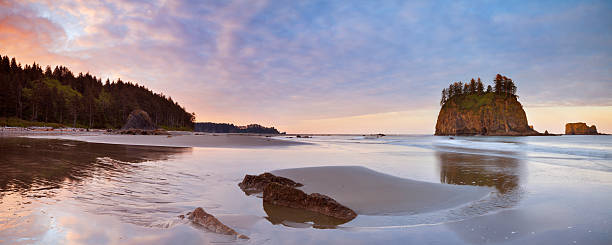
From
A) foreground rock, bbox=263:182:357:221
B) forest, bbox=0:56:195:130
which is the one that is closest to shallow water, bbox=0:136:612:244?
foreground rock, bbox=263:182:357:221

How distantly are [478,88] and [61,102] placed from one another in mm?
155482

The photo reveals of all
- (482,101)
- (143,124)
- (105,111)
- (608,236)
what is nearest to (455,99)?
(482,101)

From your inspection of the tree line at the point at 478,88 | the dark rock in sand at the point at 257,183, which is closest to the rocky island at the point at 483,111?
the tree line at the point at 478,88

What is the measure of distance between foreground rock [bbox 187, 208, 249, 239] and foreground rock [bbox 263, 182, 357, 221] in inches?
66.6

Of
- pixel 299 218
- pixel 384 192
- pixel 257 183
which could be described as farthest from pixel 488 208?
pixel 257 183

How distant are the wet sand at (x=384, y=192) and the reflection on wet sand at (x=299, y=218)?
861 millimetres

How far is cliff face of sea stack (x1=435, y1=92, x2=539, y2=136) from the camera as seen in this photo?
9994 centimetres

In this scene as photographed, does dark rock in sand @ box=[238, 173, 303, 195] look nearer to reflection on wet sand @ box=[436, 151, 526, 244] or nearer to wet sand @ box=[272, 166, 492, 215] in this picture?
wet sand @ box=[272, 166, 492, 215]

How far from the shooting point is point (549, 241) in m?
3.54

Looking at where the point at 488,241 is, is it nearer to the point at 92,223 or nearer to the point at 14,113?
the point at 92,223

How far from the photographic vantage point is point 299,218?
4.52 meters

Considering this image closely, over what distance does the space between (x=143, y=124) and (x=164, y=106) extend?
181 feet

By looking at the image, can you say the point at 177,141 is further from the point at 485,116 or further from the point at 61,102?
the point at 485,116

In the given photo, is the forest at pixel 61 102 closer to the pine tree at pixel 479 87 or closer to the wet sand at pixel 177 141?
the wet sand at pixel 177 141
